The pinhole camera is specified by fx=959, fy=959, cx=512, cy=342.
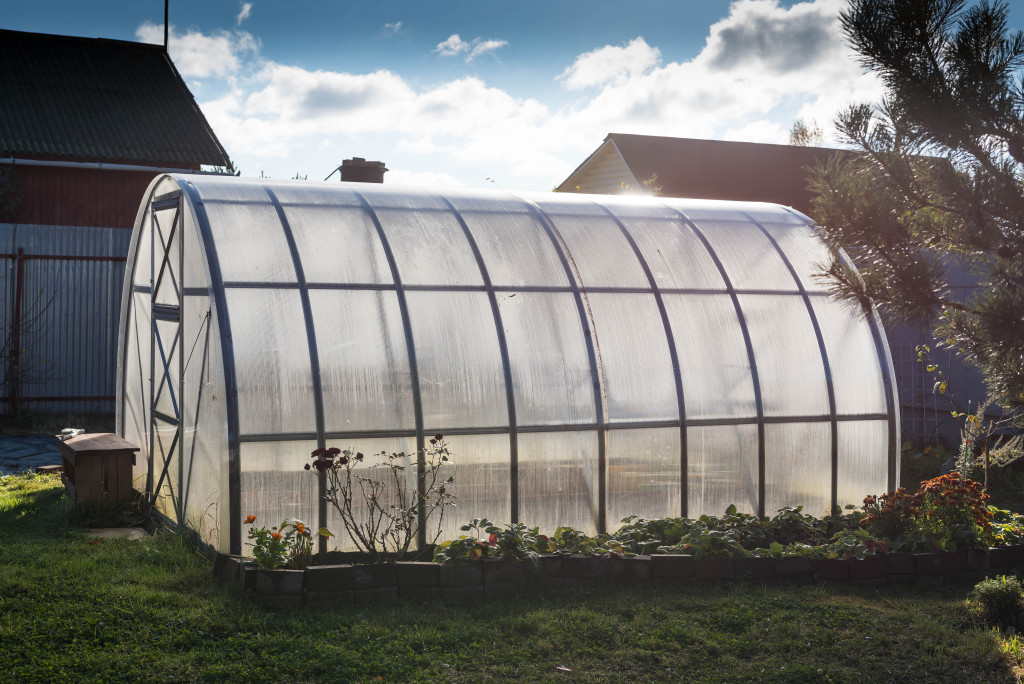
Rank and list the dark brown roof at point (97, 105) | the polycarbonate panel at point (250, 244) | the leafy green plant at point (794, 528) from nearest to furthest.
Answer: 1. the polycarbonate panel at point (250, 244)
2. the leafy green plant at point (794, 528)
3. the dark brown roof at point (97, 105)

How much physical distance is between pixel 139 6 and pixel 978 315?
19.8 m

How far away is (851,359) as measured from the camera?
372 inches

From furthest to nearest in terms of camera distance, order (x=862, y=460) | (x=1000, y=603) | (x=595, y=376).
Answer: (x=862, y=460) → (x=595, y=376) → (x=1000, y=603)

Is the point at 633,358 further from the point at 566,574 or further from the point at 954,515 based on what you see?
the point at 954,515

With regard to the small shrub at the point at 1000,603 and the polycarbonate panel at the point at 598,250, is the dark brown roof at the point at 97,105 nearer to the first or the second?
the polycarbonate panel at the point at 598,250

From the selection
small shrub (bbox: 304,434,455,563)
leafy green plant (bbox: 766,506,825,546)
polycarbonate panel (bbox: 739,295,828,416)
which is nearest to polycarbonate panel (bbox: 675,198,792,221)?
polycarbonate panel (bbox: 739,295,828,416)

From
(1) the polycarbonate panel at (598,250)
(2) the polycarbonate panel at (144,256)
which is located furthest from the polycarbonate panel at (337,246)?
(2) the polycarbonate panel at (144,256)

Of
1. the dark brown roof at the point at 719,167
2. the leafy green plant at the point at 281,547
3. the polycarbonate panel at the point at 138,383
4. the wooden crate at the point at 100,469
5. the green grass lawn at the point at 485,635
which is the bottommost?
the green grass lawn at the point at 485,635

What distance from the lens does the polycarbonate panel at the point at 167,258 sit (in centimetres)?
902

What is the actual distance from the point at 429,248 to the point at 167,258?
267cm

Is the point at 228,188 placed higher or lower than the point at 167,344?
higher

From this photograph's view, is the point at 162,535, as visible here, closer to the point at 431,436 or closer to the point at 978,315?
the point at 431,436

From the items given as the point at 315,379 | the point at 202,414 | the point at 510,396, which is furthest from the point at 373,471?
the point at 202,414

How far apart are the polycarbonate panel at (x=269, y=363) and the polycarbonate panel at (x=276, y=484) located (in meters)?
0.14
